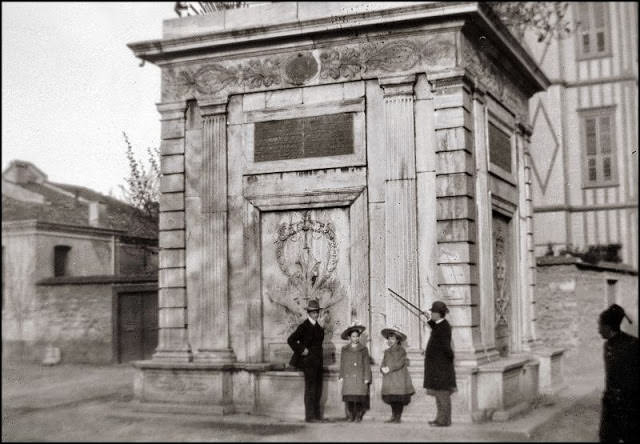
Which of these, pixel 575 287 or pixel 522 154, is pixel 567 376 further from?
pixel 522 154

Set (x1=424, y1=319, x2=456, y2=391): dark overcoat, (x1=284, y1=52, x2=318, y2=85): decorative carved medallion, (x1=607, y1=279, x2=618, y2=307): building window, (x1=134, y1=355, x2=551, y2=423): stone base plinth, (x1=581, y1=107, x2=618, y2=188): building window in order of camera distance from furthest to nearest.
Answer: (x1=581, y1=107, x2=618, y2=188): building window
(x1=607, y1=279, x2=618, y2=307): building window
(x1=284, y1=52, x2=318, y2=85): decorative carved medallion
(x1=134, y1=355, x2=551, y2=423): stone base plinth
(x1=424, y1=319, x2=456, y2=391): dark overcoat

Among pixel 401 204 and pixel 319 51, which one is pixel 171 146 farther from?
pixel 401 204

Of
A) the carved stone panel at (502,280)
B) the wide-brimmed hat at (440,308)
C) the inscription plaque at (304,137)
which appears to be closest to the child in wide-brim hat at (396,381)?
the wide-brimmed hat at (440,308)

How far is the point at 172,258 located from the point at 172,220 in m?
0.55

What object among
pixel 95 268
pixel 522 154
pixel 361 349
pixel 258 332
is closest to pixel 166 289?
pixel 258 332

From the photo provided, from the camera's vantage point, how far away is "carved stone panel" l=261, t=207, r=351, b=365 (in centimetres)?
1149

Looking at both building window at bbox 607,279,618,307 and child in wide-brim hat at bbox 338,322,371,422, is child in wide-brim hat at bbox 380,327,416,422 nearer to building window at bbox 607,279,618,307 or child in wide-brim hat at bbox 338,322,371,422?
child in wide-brim hat at bbox 338,322,371,422

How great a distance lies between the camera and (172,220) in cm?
1226

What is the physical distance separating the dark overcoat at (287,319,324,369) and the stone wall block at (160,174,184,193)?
2.89 metres

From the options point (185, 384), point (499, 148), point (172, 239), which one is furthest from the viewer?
point (499, 148)

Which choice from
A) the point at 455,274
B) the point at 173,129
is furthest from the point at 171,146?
the point at 455,274

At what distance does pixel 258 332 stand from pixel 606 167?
55.5ft

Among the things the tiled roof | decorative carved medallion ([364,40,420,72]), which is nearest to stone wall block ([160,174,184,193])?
the tiled roof

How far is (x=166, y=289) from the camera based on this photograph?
1219 cm
